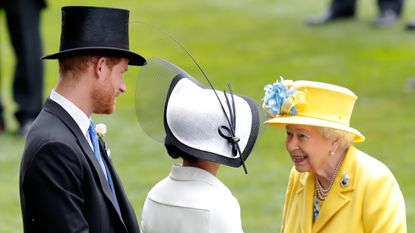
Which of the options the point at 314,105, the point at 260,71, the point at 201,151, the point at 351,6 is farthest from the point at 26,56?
the point at 201,151

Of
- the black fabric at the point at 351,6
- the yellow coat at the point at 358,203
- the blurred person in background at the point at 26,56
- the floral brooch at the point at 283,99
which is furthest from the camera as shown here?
the black fabric at the point at 351,6

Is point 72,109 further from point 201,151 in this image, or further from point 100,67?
point 201,151

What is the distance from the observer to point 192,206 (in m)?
4.14

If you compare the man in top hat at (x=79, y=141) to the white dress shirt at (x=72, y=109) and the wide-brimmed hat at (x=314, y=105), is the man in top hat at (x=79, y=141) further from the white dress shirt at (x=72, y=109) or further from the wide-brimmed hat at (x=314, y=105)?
the wide-brimmed hat at (x=314, y=105)

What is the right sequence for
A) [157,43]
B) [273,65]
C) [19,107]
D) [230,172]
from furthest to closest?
[157,43], [273,65], [19,107], [230,172]

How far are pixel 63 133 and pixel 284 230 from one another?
1.38 metres

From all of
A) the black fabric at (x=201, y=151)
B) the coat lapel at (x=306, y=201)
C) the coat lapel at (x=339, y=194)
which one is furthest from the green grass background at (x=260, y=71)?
the black fabric at (x=201, y=151)

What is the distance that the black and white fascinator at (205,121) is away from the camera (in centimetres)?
417

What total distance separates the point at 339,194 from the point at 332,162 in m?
0.16

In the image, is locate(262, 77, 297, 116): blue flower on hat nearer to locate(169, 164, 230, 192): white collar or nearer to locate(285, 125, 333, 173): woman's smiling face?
locate(285, 125, 333, 173): woman's smiling face

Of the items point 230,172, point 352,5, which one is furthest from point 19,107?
point 352,5

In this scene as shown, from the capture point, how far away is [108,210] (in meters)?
4.14

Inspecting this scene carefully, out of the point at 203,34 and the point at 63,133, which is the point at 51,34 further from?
the point at 63,133

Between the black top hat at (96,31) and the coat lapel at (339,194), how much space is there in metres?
1.07
